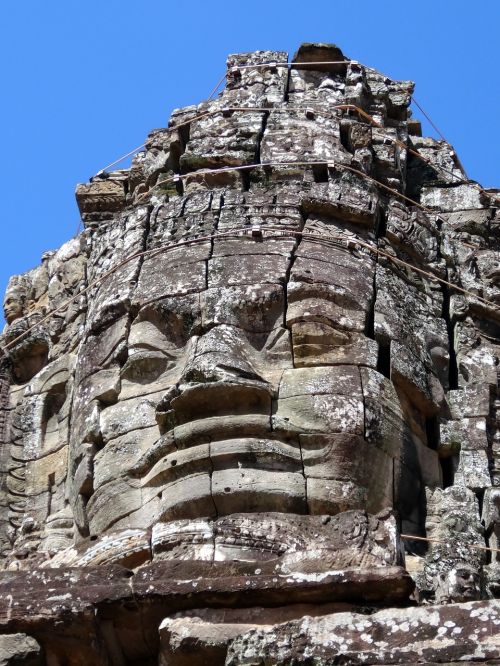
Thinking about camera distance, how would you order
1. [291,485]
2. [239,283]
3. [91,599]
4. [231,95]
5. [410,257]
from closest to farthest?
[91,599]
[291,485]
[239,283]
[410,257]
[231,95]

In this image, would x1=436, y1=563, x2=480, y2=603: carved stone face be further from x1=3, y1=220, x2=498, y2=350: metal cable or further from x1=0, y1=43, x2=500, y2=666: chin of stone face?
x1=3, y1=220, x2=498, y2=350: metal cable

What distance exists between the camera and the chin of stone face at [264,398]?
12.6 metres

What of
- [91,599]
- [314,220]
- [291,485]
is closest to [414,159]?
[314,220]

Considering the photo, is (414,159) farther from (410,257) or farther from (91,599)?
(91,599)

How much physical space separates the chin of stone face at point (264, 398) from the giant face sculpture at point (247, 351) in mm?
24

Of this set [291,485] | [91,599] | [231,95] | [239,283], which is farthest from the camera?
[231,95]

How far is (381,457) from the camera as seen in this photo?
1451 cm

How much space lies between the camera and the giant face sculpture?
1411 cm

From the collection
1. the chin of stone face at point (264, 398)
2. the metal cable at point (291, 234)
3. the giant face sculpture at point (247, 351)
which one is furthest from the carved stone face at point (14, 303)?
the metal cable at point (291, 234)

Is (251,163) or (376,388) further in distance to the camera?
(251,163)

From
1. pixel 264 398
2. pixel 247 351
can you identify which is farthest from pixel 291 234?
pixel 264 398

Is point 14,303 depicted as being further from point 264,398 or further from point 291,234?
point 264,398

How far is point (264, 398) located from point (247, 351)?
651 mm

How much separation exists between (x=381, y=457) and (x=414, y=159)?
5.01 m
